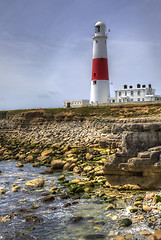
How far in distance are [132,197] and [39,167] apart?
10881mm

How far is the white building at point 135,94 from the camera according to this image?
6098 cm

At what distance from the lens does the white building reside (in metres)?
61.0

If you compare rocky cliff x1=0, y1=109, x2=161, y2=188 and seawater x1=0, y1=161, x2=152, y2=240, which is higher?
rocky cliff x1=0, y1=109, x2=161, y2=188

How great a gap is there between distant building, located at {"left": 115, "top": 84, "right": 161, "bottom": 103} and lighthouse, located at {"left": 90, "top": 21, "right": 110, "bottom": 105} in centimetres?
1183

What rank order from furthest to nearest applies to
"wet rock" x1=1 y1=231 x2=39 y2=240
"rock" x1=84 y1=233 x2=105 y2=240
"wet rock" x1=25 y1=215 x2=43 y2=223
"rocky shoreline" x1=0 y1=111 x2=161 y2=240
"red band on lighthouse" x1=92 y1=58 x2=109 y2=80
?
"red band on lighthouse" x1=92 y1=58 x2=109 y2=80 < "rocky shoreline" x1=0 y1=111 x2=161 y2=240 < "wet rock" x1=25 y1=215 x2=43 y2=223 < "wet rock" x1=1 y1=231 x2=39 y2=240 < "rock" x1=84 y1=233 x2=105 y2=240

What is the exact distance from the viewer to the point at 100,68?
48.7 meters

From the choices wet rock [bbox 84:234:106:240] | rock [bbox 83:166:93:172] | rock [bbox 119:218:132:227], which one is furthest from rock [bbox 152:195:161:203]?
rock [bbox 83:166:93:172]

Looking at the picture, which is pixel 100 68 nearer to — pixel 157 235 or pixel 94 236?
pixel 94 236

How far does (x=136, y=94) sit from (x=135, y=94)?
242mm

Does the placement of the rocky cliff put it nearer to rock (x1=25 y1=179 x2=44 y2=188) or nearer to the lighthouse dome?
rock (x1=25 y1=179 x2=44 y2=188)

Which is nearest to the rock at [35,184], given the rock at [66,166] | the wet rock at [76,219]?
the rock at [66,166]

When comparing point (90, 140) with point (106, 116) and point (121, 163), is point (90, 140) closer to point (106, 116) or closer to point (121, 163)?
point (106, 116)

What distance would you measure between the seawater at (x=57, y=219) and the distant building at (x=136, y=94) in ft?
163

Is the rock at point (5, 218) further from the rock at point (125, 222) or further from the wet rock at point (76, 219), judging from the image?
the rock at point (125, 222)
